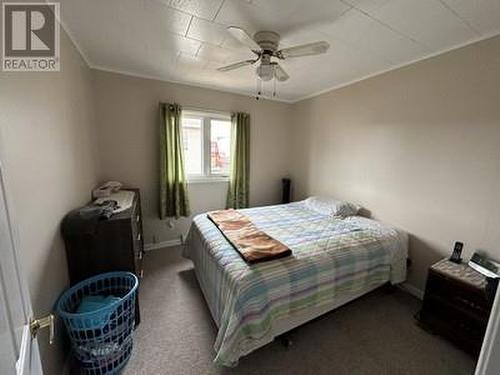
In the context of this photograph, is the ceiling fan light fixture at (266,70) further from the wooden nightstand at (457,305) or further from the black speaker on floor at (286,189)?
the black speaker on floor at (286,189)

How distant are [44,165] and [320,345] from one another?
233 cm

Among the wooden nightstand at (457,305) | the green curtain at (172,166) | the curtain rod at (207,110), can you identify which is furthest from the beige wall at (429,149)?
the green curtain at (172,166)

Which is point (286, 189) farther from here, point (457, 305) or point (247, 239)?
point (457, 305)

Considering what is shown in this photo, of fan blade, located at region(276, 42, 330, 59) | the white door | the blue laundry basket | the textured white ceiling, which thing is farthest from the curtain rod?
the white door

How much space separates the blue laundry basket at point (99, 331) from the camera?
1324mm

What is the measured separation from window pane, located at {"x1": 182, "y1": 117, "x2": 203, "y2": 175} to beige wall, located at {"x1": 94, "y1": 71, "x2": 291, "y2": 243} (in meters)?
0.25

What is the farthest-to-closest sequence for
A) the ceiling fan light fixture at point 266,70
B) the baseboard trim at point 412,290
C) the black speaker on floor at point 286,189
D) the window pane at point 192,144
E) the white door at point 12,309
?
the black speaker on floor at point 286,189 → the window pane at point 192,144 → the baseboard trim at point 412,290 → the ceiling fan light fixture at point 266,70 → the white door at point 12,309

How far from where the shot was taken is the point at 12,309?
605mm

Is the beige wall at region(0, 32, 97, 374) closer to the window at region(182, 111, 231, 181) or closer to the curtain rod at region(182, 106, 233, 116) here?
the curtain rod at region(182, 106, 233, 116)

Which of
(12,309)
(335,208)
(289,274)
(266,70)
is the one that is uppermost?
(266,70)

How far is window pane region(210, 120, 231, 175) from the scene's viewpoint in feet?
11.6

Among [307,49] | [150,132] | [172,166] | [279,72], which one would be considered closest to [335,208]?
[279,72]

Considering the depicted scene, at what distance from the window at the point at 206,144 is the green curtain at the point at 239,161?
0.43 feet

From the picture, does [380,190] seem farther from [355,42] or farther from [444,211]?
[355,42]
